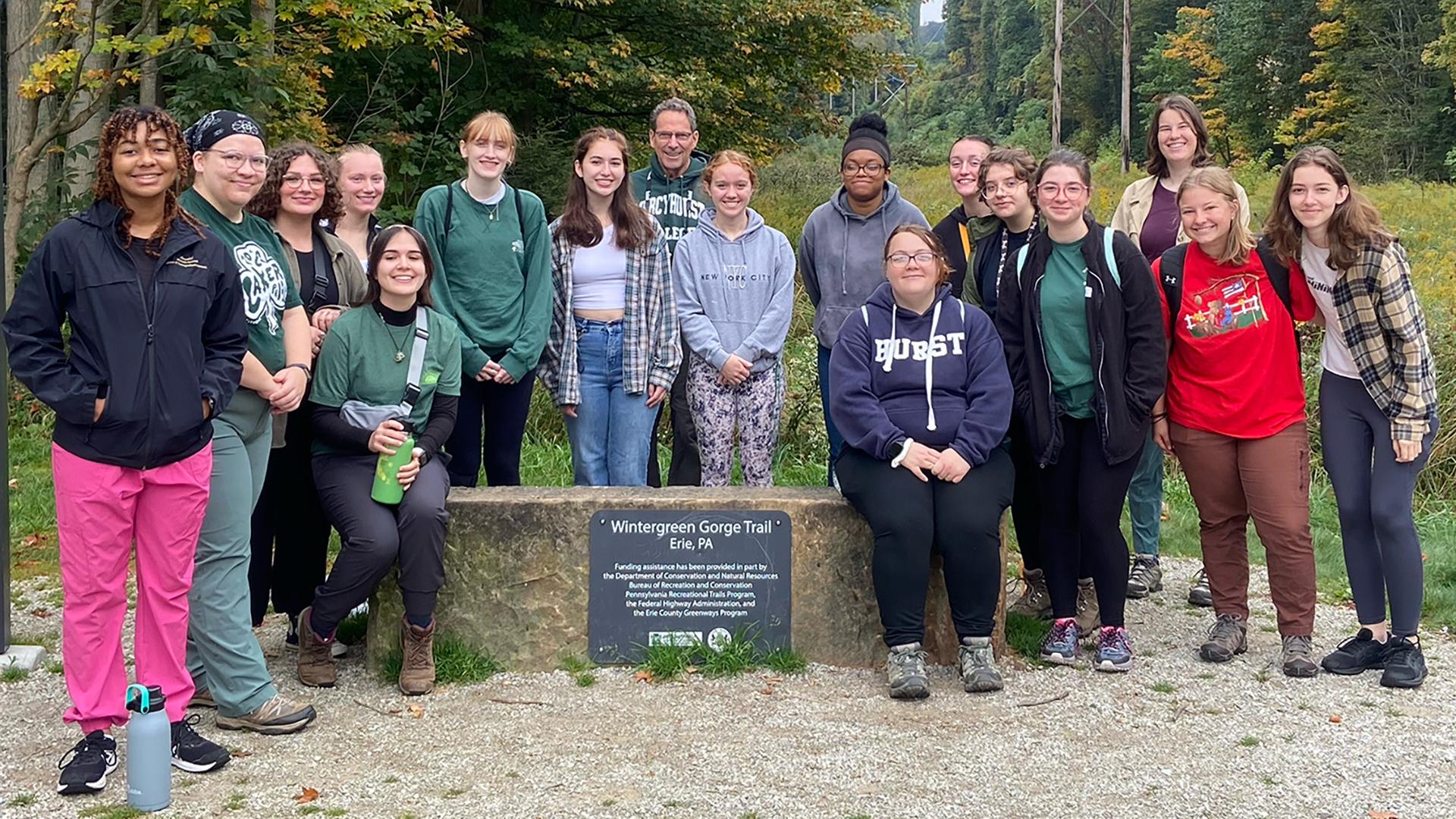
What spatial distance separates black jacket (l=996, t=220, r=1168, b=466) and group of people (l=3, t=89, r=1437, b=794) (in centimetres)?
1

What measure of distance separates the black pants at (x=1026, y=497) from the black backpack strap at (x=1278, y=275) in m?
1.12

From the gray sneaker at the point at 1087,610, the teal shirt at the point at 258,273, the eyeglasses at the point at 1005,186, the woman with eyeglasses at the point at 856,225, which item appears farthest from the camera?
the woman with eyeglasses at the point at 856,225

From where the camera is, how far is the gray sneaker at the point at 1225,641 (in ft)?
17.5

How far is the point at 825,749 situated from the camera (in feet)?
14.5

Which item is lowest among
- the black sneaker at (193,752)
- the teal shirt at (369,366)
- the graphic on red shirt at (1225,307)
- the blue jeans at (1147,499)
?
the black sneaker at (193,752)

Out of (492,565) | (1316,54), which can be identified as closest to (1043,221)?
(492,565)

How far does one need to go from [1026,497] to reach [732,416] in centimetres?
134

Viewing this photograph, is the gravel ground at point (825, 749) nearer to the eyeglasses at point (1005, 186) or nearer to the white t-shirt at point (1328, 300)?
the white t-shirt at point (1328, 300)

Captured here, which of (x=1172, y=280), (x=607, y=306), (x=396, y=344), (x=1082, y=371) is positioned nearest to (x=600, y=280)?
(x=607, y=306)

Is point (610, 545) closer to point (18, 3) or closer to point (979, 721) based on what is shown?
point (979, 721)

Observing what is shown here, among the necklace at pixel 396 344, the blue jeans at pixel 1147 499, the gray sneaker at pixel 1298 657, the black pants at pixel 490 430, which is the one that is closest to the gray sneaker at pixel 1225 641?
the gray sneaker at pixel 1298 657

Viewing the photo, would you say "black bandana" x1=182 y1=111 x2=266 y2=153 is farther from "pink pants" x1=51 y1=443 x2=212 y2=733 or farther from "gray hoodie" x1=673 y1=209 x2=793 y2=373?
"gray hoodie" x1=673 y1=209 x2=793 y2=373

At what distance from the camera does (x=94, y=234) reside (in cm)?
385

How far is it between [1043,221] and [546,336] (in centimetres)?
214
